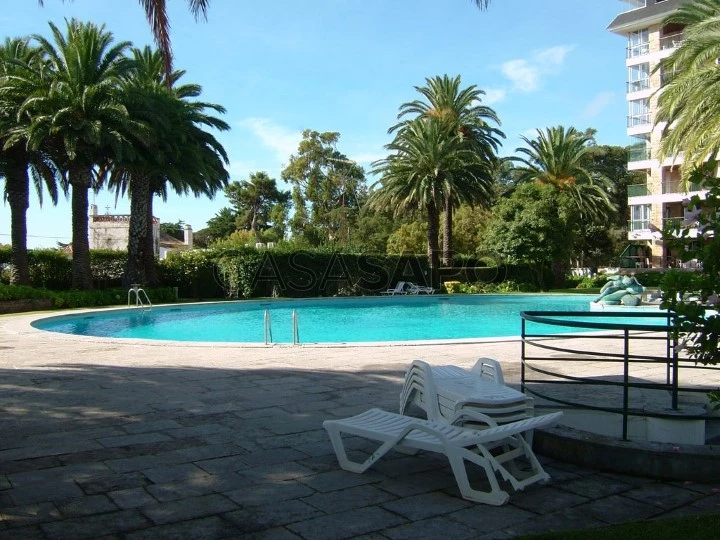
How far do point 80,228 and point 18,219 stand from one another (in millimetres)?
2383

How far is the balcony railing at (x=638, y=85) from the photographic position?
46.2 meters

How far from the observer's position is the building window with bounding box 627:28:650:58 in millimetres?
46562

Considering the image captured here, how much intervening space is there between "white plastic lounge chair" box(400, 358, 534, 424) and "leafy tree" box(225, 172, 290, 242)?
72.3 metres

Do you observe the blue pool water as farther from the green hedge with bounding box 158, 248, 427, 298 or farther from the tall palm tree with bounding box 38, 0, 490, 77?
the tall palm tree with bounding box 38, 0, 490, 77

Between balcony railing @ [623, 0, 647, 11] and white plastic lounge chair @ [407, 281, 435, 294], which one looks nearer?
white plastic lounge chair @ [407, 281, 435, 294]

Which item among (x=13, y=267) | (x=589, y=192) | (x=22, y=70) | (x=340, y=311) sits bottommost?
(x=340, y=311)

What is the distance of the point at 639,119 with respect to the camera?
46.5 m

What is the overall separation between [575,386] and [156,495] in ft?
17.6

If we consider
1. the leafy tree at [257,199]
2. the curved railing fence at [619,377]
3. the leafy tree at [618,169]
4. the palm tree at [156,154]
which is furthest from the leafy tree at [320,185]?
the curved railing fence at [619,377]

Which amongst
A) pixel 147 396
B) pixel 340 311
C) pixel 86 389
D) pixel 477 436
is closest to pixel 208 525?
pixel 477 436

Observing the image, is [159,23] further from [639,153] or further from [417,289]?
[639,153]

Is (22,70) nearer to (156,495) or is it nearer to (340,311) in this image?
(340,311)

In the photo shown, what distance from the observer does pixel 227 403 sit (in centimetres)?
730

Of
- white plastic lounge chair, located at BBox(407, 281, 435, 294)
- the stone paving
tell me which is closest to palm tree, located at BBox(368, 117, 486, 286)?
white plastic lounge chair, located at BBox(407, 281, 435, 294)
